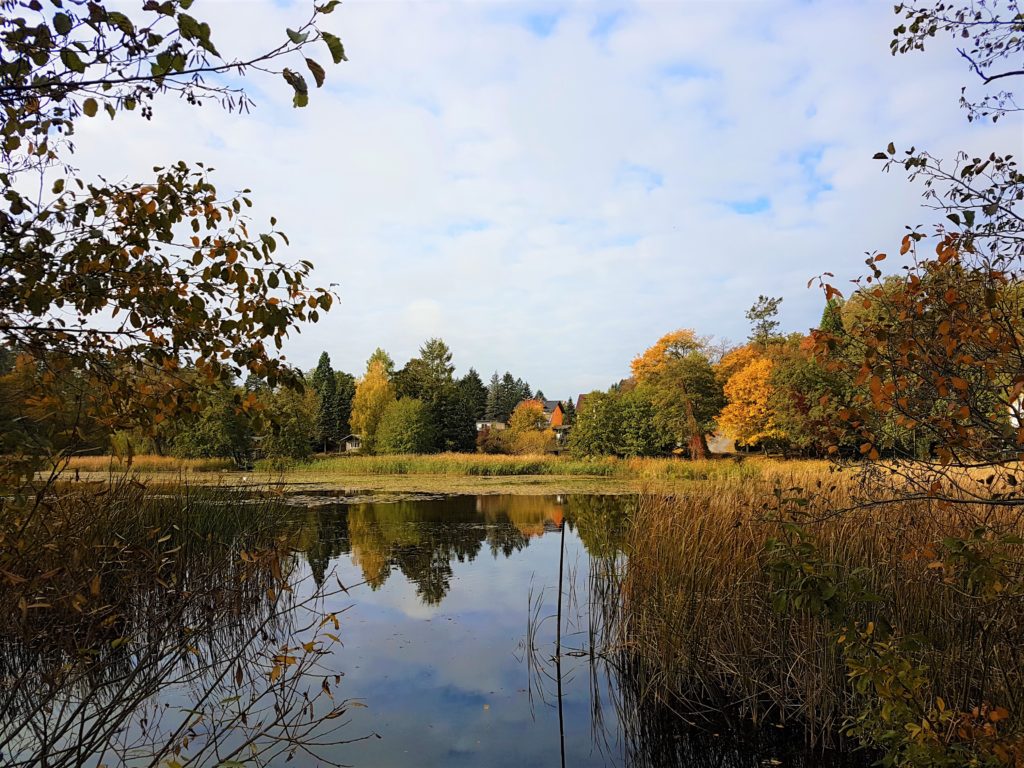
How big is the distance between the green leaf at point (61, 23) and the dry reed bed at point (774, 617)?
3.99 meters

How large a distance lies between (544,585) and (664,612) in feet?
13.1

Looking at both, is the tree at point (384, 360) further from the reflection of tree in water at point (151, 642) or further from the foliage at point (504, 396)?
the reflection of tree in water at point (151, 642)

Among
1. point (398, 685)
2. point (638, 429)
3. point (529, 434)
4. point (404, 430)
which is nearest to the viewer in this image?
point (398, 685)

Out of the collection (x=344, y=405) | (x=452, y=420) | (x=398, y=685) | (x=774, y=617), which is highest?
(x=344, y=405)

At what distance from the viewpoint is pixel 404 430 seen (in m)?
38.7

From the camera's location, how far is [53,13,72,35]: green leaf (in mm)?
1614

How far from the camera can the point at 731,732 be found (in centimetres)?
439

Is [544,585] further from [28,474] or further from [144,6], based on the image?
[144,6]

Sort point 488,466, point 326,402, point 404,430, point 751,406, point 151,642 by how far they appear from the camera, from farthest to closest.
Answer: point 326,402, point 404,430, point 488,466, point 751,406, point 151,642

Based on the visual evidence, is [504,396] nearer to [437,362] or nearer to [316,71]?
[437,362]

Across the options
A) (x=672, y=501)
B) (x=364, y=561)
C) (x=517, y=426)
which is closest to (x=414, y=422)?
(x=517, y=426)

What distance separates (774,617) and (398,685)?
3052 millimetres

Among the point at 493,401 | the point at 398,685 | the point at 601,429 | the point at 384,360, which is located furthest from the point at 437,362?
the point at 398,685

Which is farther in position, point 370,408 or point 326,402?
point 326,402
